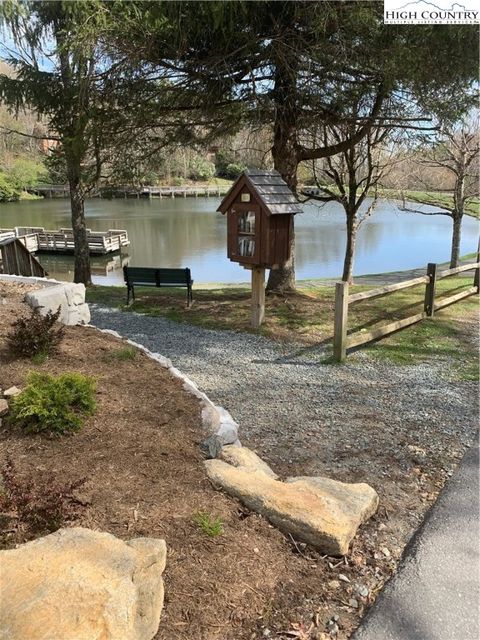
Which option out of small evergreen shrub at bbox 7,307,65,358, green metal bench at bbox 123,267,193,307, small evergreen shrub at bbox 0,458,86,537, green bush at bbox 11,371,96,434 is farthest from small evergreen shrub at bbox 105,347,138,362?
green metal bench at bbox 123,267,193,307

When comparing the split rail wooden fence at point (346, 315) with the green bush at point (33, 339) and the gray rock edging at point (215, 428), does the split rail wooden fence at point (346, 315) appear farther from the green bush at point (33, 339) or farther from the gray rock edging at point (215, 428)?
the green bush at point (33, 339)

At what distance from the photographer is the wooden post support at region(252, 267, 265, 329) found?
23.5 ft

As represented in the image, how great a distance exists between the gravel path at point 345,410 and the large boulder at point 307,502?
0.34m

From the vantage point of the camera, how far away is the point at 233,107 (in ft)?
25.9

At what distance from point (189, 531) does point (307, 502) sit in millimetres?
732

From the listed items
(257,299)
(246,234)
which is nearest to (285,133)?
(246,234)

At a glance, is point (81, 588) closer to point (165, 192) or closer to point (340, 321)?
point (340, 321)

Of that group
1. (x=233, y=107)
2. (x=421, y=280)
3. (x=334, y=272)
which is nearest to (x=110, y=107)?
(x=233, y=107)

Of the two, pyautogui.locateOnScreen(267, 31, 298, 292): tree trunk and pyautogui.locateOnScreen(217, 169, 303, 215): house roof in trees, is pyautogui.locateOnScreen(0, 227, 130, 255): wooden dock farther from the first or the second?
pyautogui.locateOnScreen(217, 169, 303, 215): house roof in trees

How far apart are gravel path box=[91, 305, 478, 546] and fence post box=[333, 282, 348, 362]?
0.65 feet

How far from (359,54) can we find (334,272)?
13.3 meters

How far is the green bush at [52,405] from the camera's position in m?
3.19

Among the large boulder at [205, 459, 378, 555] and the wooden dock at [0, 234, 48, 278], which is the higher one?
the wooden dock at [0, 234, 48, 278]

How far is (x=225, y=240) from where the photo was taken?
2883cm
